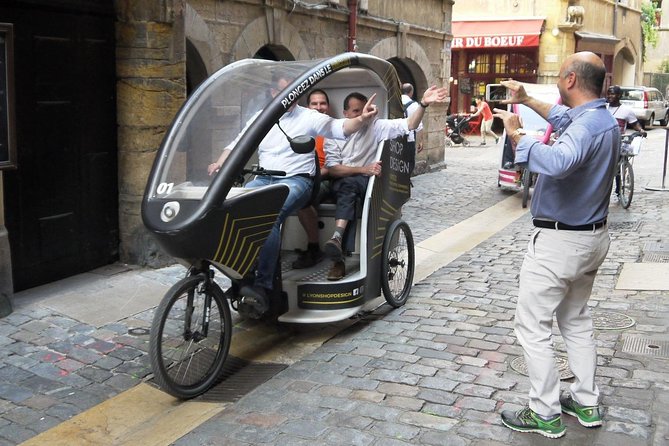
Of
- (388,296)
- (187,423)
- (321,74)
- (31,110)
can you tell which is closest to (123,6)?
(31,110)

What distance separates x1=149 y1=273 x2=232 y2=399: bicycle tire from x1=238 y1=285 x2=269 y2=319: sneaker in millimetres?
293

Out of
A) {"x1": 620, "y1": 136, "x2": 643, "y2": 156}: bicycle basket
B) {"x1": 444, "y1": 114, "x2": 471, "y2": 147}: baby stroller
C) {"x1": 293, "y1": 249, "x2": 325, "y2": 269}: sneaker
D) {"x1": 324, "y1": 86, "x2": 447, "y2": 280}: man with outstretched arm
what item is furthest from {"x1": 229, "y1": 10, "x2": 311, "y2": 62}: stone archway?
{"x1": 444, "y1": 114, "x2": 471, "y2": 147}: baby stroller

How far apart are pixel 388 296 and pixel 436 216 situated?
5.25 m

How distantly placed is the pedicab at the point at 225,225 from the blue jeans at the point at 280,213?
101 mm

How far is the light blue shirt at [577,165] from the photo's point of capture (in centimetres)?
378

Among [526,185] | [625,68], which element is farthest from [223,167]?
[625,68]

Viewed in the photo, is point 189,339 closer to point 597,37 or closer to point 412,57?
point 412,57

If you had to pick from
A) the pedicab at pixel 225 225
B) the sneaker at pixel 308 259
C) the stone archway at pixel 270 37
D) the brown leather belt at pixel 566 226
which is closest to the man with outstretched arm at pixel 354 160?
the pedicab at pixel 225 225

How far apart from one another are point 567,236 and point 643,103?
30.0 meters

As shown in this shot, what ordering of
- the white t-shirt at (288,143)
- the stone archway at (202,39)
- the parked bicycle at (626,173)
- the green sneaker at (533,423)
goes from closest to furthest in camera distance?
the green sneaker at (533,423) < the white t-shirt at (288,143) < the stone archway at (202,39) < the parked bicycle at (626,173)

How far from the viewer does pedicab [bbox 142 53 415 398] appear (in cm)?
466

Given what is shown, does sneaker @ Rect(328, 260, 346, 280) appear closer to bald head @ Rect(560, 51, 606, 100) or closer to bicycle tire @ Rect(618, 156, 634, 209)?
bald head @ Rect(560, 51, 606, 100)

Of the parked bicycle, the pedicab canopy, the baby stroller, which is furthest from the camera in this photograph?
the baby stroller

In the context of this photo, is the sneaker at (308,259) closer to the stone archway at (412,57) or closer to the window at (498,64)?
the stone archway at (412,57)
